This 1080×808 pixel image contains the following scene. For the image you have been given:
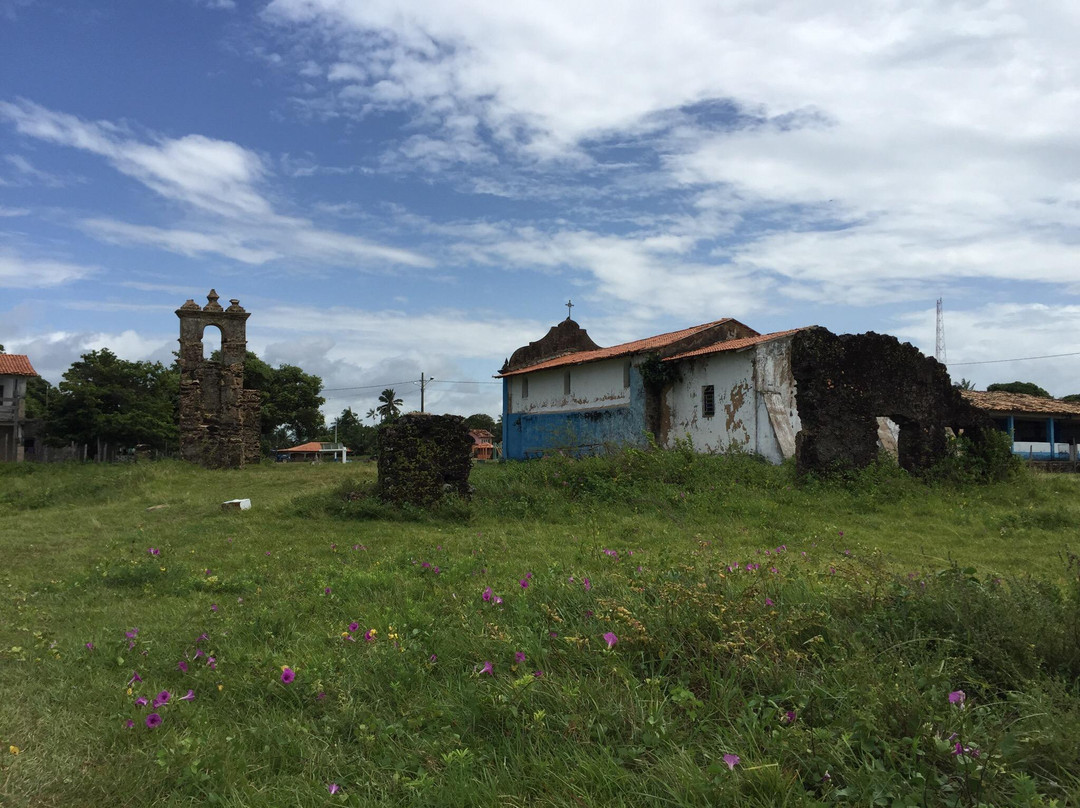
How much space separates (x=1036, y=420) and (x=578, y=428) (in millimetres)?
17677

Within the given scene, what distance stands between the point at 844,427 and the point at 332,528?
388 inches

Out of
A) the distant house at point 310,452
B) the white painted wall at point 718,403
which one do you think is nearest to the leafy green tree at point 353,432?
the distant house at point 310,452

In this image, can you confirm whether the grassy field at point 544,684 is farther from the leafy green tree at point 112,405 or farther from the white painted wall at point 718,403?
the leafy green tree at point 112,405

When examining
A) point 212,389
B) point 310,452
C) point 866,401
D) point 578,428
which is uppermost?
point 212,389

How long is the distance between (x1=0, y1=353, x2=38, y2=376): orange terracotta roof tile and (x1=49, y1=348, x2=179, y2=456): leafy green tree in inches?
140

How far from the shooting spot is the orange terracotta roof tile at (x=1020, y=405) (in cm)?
2480

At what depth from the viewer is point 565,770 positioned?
287 centimetres

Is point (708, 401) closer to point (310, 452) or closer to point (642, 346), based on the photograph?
point (642, 346)

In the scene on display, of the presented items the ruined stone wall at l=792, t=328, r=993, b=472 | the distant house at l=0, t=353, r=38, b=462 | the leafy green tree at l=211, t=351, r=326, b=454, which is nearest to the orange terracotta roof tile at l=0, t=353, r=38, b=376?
the distant house at l=0, t=353, r=38, b=462

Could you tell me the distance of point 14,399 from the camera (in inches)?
1572

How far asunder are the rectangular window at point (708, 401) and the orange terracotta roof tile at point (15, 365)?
3717 centimetres

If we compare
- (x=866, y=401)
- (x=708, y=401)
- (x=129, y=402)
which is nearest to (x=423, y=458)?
(x=866, y=401)

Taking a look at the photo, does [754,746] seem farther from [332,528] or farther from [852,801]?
[332,528]

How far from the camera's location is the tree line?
121 feet
